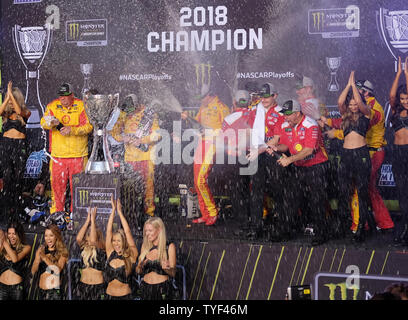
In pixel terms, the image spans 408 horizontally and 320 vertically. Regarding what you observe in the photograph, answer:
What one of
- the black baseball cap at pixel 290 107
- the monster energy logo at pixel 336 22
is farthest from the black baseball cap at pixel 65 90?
the monster energy logo at pixel 336 22

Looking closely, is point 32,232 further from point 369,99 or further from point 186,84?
point 369,99

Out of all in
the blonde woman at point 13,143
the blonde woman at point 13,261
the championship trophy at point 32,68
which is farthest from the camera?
the championship trophy at point 32,68

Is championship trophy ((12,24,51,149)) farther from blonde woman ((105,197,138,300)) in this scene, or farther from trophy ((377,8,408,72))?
trophy ((377,8,408,72))

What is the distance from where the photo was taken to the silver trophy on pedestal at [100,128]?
16.6 ft

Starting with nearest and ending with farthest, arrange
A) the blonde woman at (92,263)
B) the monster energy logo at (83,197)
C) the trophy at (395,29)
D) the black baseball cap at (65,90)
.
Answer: the blonde woman at (92,263) → the monster energy logo at (83,197) → the trophy at (395,29) → the black baseball cap at (65,90)

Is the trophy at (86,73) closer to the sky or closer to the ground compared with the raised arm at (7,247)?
closer to the sky

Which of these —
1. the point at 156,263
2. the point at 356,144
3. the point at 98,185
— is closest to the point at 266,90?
the point at 356,144

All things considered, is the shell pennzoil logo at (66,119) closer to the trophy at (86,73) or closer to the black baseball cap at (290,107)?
the trophy at (86,73)

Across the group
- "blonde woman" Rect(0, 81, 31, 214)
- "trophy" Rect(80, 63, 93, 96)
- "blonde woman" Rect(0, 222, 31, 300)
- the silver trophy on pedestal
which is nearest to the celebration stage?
"blonde woman" Rect(0, 222, 31, 300)

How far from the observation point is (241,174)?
5324 mm

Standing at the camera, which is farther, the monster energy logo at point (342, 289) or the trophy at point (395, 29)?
the trophy at point (395, 29)

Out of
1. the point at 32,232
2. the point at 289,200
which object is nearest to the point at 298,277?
the point at 289,200

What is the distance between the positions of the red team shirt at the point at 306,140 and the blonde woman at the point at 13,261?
8.34ft
